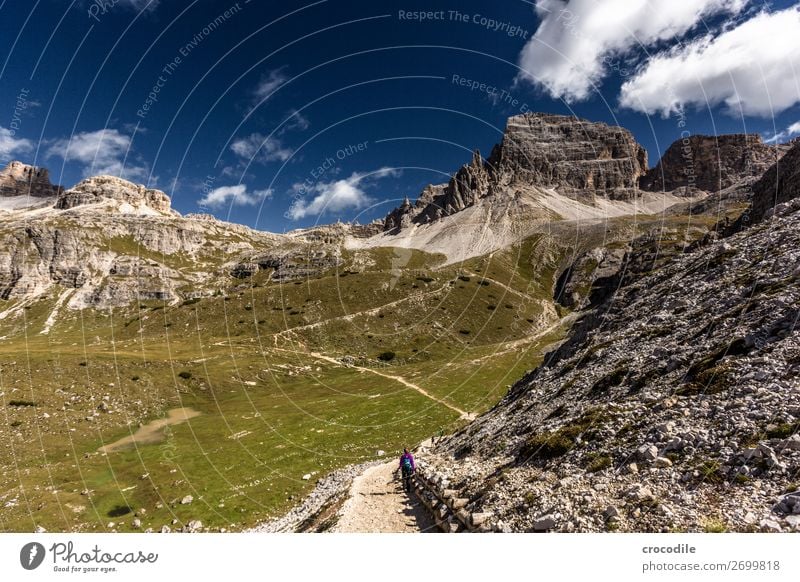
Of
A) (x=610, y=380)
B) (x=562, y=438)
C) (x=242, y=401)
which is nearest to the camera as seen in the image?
(x=562, y=438)

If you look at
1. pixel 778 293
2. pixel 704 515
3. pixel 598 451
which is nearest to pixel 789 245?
pixel 778 293

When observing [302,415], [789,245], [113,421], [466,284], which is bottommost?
[302,415]

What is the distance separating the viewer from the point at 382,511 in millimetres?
26609

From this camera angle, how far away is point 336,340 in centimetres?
14488

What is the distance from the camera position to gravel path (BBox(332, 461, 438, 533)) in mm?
23797

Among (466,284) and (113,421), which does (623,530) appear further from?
(466,284)

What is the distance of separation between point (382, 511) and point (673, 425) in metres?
18.2

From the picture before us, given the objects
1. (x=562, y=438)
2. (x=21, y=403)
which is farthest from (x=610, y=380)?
(x=21, y=403)

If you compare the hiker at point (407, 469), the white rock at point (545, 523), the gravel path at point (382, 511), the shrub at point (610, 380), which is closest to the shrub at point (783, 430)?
the white rock at point (545, 523)

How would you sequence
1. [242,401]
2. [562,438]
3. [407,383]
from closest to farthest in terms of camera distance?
1. [562,438]
2. [242,401]
3. [407,383]

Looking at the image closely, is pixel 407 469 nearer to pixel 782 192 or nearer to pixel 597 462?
pixel 597 462

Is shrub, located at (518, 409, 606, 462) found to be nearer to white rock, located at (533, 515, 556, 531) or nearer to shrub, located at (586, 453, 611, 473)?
shrub, located at (586, 453, 611, 473)

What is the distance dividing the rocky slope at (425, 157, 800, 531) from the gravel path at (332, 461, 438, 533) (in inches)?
99.1
